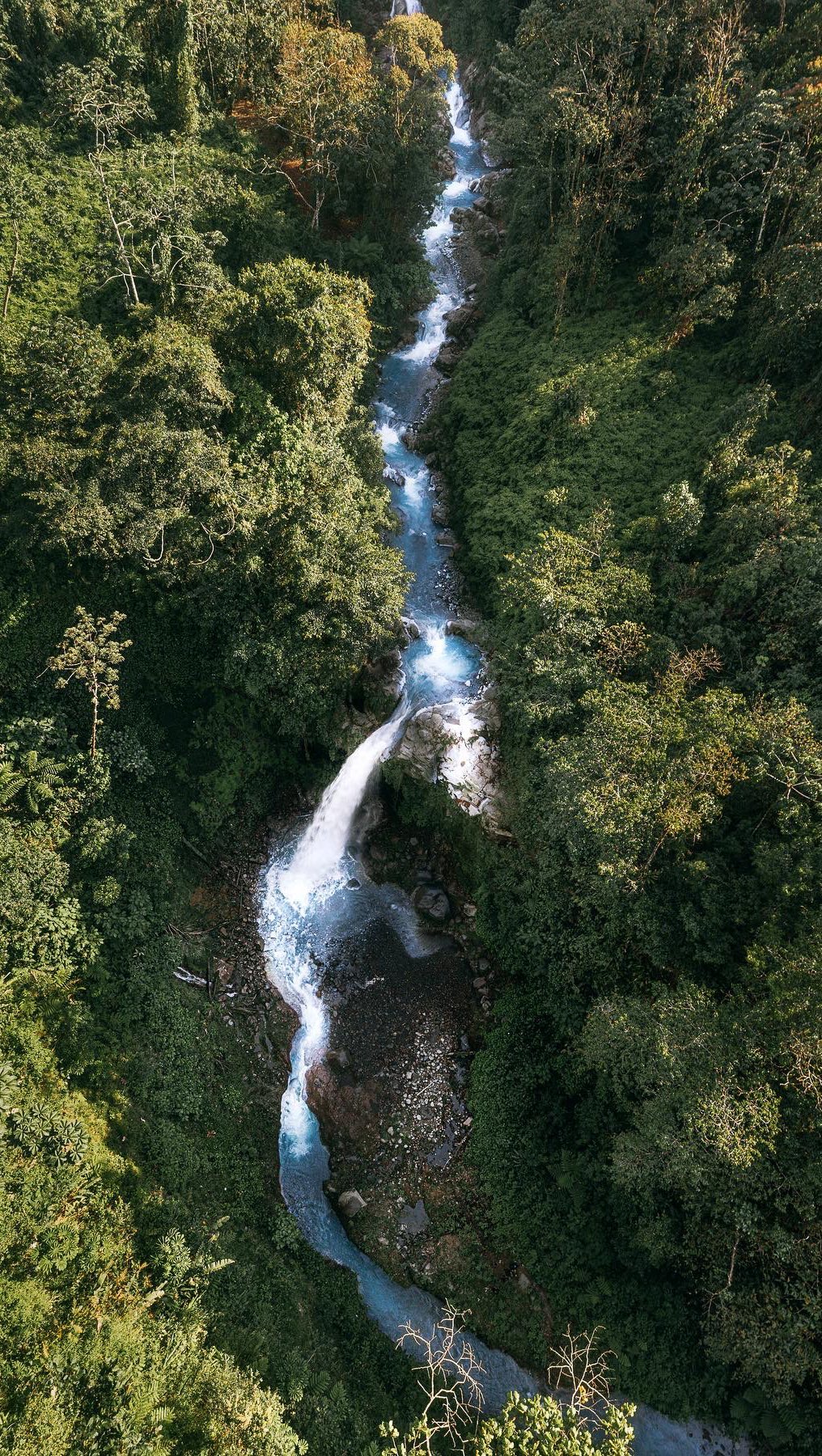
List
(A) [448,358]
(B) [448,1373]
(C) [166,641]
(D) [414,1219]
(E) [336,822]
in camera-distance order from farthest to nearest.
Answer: (A) [448,358] → (E) [336,822] → (C) [166,641] → (D) [414,1219] → (B) [448,1373]

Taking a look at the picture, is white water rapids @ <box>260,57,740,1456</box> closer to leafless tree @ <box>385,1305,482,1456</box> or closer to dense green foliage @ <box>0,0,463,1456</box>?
leafless tree @ <box>385,1305,482,1456</box>

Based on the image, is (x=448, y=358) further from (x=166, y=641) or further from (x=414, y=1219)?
(x=414, y=1219)

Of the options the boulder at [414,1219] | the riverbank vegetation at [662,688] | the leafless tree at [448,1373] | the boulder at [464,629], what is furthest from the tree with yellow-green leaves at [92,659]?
the leafless tree at [448,1373]

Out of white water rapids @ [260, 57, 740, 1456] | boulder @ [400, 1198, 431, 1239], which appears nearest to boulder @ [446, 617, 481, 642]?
white water rapids @ [260, 57, 740, 1456]

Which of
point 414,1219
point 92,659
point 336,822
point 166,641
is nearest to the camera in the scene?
point 414,1219

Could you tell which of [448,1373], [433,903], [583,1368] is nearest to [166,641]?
[433,903]

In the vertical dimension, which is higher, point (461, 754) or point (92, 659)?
point (92, 659)
